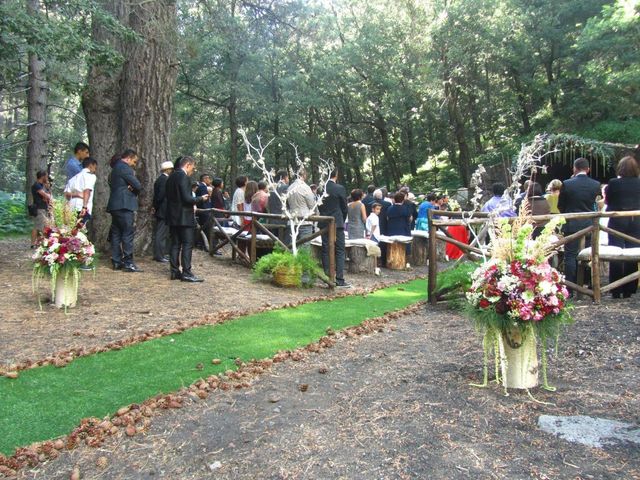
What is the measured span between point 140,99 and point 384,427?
825cm

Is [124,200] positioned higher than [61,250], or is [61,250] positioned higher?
[124,200]

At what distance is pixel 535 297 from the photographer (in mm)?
3865

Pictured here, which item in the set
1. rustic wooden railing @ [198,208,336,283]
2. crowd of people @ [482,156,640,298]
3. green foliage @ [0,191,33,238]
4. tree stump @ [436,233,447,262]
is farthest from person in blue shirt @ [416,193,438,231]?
green foliage @ [0,191,33,238]

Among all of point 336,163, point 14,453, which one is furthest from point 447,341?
point 336,163

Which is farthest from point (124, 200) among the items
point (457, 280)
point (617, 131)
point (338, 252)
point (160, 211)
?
point (617, 131)

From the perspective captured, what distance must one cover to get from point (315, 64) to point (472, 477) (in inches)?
1035

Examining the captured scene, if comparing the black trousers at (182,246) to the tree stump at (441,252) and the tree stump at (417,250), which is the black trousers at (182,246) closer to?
the tree stump at (417,250)

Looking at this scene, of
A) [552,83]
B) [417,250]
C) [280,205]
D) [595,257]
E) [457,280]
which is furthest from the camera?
[552,83]

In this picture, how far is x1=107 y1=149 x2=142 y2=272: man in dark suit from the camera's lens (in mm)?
8367

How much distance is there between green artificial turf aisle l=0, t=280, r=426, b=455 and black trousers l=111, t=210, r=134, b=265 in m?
2.99

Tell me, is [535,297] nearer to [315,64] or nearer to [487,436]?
[487,436]

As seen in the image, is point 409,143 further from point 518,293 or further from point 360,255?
point 518,293

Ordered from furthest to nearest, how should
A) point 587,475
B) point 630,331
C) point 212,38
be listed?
point 212,38 → point 630,331 → point 587,475

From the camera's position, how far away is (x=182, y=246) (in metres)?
8.56
